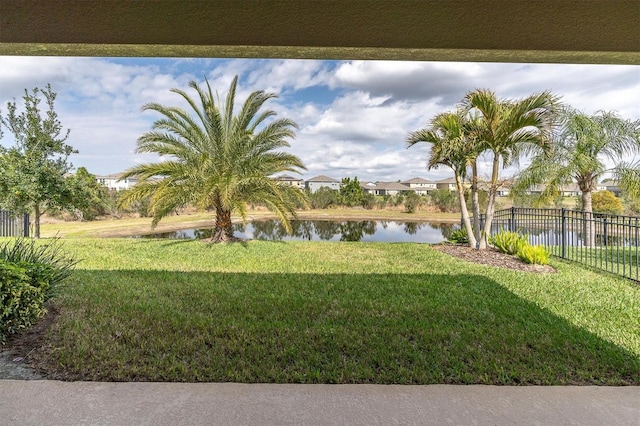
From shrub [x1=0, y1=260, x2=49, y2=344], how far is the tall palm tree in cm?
813

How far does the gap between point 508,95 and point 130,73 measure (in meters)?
9.79

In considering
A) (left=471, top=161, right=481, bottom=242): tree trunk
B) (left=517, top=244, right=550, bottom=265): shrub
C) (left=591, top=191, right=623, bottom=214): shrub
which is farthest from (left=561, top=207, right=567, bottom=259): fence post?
(left=591, top=191, right=623, bottom=214): shrub

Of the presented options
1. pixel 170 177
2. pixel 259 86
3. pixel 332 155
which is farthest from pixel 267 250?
pixel 332 155

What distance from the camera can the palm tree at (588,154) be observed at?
950cm

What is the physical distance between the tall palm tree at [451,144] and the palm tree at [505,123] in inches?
11.5

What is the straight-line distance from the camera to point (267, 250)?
8.62 m

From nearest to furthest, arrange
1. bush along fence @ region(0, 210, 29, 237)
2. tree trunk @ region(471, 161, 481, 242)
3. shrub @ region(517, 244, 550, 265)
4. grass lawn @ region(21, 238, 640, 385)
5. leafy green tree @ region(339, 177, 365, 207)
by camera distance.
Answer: grass lawn @ region(21, 238, 640, 385) → shrub @ region(517, 244, 550, 265) → tree trunk @ region(471, 161, 481, 242) → bush along fence @ region(0, 210, 29, 237) → leafy green tree @ region(339, 177, 365, 207)

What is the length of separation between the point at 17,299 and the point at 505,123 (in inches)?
355

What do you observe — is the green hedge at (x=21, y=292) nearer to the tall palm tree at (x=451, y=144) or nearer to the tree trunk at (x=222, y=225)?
the tree trunk at (x=222, y=225)

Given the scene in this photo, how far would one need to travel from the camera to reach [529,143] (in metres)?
8.26

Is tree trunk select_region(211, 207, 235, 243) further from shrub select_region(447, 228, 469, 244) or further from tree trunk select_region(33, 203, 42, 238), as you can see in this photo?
shrub select_region(447, 228, 469, 244)

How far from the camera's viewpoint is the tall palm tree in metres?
8.12

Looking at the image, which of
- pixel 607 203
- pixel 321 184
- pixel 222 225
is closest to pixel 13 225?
pixel 222 225

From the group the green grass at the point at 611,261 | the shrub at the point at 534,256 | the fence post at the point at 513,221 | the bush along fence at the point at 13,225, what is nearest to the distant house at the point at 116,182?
the bush along fence at the point at 13,225
